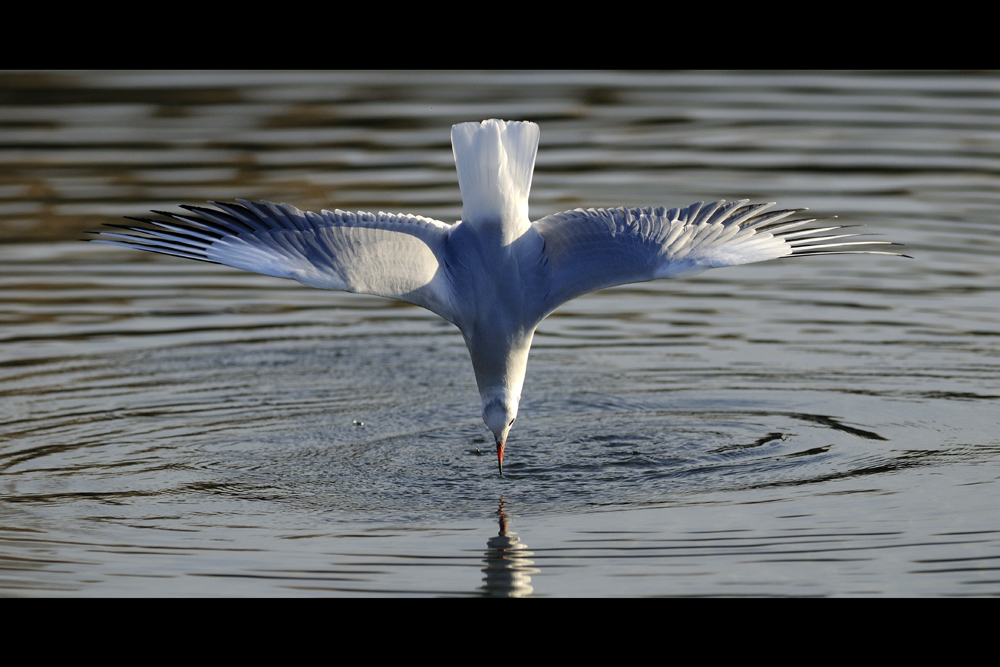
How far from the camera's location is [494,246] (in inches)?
257

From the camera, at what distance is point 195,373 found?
26.4ft

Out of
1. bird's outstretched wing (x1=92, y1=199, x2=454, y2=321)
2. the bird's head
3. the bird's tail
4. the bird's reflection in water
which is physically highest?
the bird's tail

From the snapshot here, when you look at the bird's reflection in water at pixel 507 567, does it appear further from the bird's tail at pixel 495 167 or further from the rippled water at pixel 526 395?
the bird's tail at pixel 495 167

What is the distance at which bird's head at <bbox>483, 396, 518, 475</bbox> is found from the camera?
649 centimetres

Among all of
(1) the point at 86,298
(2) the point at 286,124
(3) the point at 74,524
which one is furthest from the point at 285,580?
(2) the point at 286,124

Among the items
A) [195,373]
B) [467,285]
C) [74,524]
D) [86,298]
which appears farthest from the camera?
[86,298]

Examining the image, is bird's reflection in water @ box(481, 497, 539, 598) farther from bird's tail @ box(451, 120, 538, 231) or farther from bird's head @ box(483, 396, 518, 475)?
bird's tail @ box(451, 120, 538, 231)

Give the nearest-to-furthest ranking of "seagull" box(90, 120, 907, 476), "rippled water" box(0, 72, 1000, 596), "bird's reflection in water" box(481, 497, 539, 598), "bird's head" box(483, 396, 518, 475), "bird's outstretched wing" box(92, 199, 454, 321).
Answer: "bird's reflection in water" box(481, 497, 539, 598)
"rippled water" box(0, 72, 1000, 596)
"bird's outstretched wing" box(92, 199, 454, 321)
"seagull" box(90, 120, 907, 476)
"bird's head" box(483, 396, 518, 475)

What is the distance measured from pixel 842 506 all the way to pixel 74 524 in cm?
331

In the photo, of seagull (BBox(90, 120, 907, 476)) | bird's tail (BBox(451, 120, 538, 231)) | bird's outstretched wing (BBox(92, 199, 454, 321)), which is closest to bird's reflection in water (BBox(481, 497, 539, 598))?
seagull (BBox(90, 120, 907, 476))

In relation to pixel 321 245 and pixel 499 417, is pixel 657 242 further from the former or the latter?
pixel 321 245

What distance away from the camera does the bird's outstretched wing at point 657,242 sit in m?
6.38

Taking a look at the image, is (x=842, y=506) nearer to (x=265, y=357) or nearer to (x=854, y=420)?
(x=854, y=420)

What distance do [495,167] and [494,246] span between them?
14.8 inches
